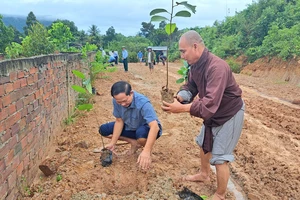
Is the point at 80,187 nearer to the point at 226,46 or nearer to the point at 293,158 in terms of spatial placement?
the point at 293,158

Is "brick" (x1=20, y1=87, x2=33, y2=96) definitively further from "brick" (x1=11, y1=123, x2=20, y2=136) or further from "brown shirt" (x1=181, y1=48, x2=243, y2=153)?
"brown shirt" (x1=181, y1=48, x2=243, y2=153)

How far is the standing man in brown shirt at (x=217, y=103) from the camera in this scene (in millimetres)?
2533

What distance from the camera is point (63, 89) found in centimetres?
552

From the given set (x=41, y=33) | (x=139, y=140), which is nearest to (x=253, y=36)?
(x=41, y=33)

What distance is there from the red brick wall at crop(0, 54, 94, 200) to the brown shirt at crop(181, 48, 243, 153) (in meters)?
1.67

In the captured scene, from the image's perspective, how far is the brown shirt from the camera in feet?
8.05

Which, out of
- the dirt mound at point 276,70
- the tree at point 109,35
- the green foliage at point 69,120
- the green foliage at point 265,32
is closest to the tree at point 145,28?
the tree at point 109,35

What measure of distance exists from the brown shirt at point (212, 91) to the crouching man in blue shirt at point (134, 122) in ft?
1.72

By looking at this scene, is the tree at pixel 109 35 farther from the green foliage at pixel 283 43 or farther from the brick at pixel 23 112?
the brick at pixel 23 112

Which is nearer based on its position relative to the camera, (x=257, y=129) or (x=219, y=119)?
(x=219, y=119)

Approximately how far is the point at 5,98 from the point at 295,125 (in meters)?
6.05

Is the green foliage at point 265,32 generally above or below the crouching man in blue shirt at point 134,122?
above

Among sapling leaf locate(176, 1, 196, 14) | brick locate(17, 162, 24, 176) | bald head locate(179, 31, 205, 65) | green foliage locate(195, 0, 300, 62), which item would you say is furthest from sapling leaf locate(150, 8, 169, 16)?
green foliage locate(195, 0, 300, 62)

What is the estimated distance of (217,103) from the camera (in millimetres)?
2463
